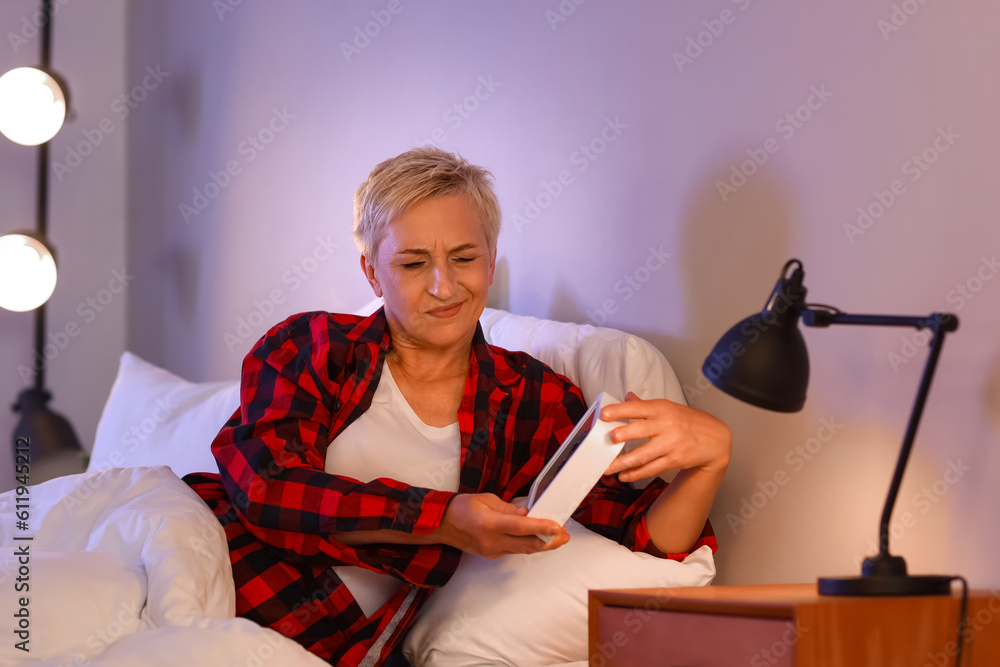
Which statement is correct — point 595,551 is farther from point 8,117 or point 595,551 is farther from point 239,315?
point 8,117

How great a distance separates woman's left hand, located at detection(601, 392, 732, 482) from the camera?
1.05m

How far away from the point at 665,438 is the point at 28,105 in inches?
101

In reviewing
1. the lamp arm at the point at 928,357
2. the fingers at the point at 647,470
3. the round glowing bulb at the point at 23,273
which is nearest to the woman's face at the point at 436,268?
the fingers at the point at 647,470

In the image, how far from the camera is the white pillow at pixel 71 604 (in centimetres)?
103

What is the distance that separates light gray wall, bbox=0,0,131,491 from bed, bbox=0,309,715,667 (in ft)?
7.26

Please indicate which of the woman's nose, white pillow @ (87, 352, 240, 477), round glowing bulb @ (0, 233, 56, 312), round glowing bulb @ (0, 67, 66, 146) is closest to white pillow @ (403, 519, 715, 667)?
the woman's nose

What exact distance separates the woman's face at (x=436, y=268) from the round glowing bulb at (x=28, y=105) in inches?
76.2

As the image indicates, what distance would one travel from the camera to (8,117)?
2.84 metres

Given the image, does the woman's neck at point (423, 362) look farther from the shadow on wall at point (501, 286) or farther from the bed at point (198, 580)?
the shadow on wall at point (501, 286)

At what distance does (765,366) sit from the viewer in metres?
0.90

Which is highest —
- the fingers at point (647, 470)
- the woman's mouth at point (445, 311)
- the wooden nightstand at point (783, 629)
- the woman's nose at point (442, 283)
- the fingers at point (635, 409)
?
the woman's nose at point (442, 283)

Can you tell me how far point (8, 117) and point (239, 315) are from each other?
94 cm

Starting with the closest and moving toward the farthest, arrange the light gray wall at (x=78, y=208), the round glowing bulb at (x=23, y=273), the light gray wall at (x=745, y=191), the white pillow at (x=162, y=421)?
the light gray wall at (x=745, y=191), the white pillow at (x=162, y=421), the round glowing bulb at (x=23, y=273), the light gray wall at (x=78, y=208)

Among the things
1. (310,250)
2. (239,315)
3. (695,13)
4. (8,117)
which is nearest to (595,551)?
(695,13)
